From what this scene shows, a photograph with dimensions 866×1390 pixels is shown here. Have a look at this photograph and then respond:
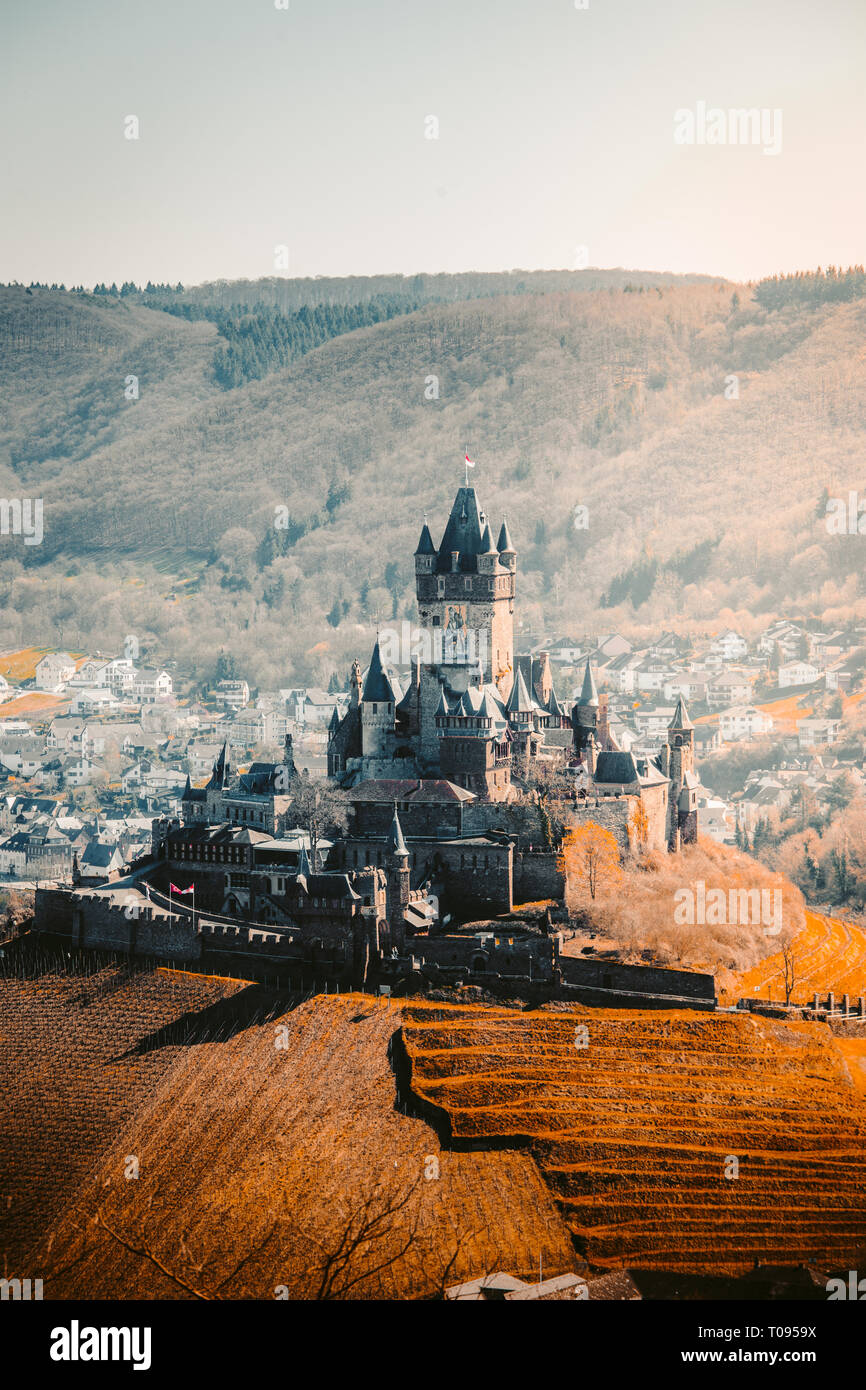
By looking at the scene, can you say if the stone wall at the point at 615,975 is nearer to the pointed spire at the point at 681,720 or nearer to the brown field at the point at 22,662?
the pointed spire at the point at 681,720

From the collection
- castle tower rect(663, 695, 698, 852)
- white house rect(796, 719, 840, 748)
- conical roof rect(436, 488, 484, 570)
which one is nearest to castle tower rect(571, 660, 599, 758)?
castle tower rect(663, 695, 698, 852)

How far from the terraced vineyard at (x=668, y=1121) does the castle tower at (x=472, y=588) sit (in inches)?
662

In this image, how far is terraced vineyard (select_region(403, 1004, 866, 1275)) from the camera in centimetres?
4162

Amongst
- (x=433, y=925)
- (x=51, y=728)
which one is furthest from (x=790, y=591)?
(x=433, y=925)

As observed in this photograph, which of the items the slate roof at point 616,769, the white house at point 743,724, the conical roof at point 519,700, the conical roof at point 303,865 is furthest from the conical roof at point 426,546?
the white house at point 743,724

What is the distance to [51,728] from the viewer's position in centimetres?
14112

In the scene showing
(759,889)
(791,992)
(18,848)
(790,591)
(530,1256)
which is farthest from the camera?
(790,591)

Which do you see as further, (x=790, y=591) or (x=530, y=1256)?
(x=790, y=591)

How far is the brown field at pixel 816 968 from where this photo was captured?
57.1 meters

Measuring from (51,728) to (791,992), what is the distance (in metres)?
94.0

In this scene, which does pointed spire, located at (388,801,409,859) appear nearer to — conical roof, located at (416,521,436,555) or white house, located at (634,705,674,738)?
conical roof, located at (416,521,436,555)

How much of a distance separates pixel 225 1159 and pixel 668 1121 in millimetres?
11483
